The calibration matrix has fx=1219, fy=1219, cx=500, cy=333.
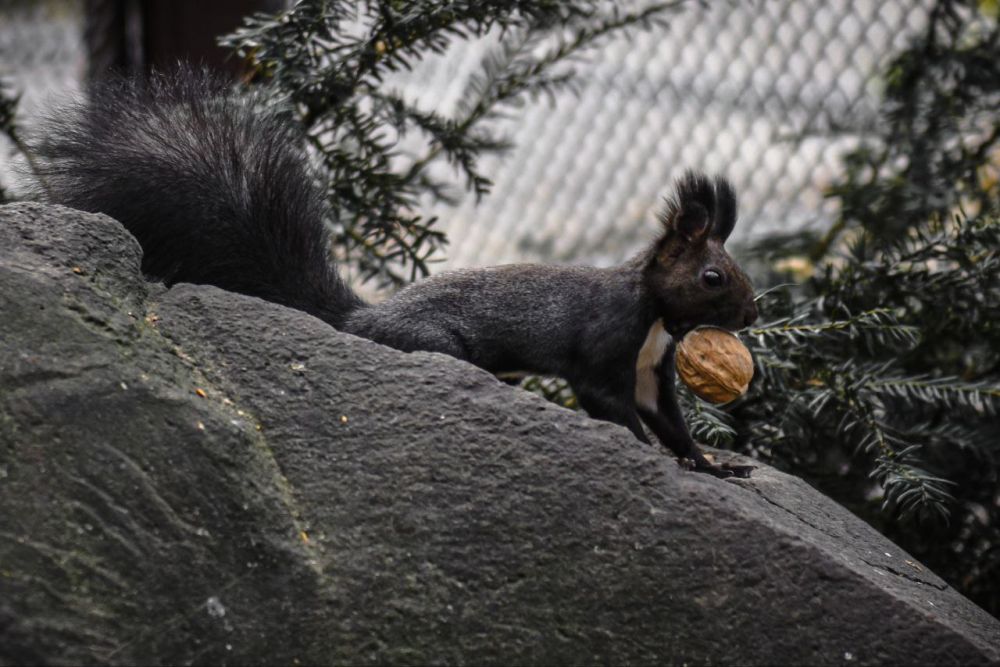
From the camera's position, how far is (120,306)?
66.3 inches

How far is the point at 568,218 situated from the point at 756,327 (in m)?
2.41

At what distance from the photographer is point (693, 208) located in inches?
92.8

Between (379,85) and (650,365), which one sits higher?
(379,85)

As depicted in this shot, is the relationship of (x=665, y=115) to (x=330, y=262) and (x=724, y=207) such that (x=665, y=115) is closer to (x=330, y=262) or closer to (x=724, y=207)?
(x=724, y=207)

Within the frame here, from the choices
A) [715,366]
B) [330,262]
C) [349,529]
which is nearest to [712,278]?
[715,366]

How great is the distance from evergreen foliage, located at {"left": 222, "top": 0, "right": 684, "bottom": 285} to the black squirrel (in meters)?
0.27

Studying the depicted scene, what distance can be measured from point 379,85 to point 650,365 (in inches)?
A: 38.1

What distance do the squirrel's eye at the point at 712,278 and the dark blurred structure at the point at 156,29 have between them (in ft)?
5.02

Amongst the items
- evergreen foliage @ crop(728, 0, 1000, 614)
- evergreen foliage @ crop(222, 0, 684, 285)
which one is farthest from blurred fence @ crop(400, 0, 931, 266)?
evergreen foliage @ crop(222, 0, 684, 285)

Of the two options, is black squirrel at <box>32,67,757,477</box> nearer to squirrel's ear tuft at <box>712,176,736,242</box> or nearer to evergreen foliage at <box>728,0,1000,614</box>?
squirrel's ear tuft at <box>712,176,736,242</box>

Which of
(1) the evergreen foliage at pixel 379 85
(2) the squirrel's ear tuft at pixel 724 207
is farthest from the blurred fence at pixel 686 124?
(2) the squirrel's ear tuft at pixel 724 207

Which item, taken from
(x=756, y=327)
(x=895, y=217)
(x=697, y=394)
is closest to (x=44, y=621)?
(x=697, y=394)

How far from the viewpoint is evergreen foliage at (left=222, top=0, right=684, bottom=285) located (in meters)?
2.57

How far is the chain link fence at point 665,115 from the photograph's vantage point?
177 inches
